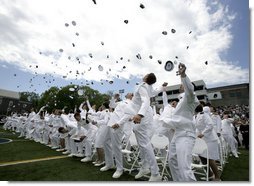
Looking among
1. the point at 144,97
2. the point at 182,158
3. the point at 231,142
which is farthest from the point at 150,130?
the point at 231,142

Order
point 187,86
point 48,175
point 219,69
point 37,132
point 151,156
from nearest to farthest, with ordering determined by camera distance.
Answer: point 187,86 → point 151,156 → point 48,175 → point 219,69 → point 37,132

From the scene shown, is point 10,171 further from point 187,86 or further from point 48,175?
point 187,86

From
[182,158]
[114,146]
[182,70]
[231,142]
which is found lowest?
[182,158]

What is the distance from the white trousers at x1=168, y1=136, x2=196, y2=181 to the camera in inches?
111

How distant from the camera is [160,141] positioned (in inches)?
175

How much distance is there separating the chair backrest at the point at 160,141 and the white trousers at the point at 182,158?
120 centimetres

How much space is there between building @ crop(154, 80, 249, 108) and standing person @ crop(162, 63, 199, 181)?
A: 1.29 metres

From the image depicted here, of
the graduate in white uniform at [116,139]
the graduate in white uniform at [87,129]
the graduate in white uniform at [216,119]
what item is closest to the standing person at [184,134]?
the graduate in white uniform at [116,139]

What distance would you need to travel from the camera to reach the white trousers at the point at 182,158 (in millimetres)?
2822

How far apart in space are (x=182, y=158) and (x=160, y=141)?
5.31 feet

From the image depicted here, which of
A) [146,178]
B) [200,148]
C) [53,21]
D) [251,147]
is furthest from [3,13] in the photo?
[251,147]

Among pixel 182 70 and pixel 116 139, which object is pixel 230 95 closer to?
pixel 116 139

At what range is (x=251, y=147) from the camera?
431 centimetres

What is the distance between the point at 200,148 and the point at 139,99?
125 centimetres
